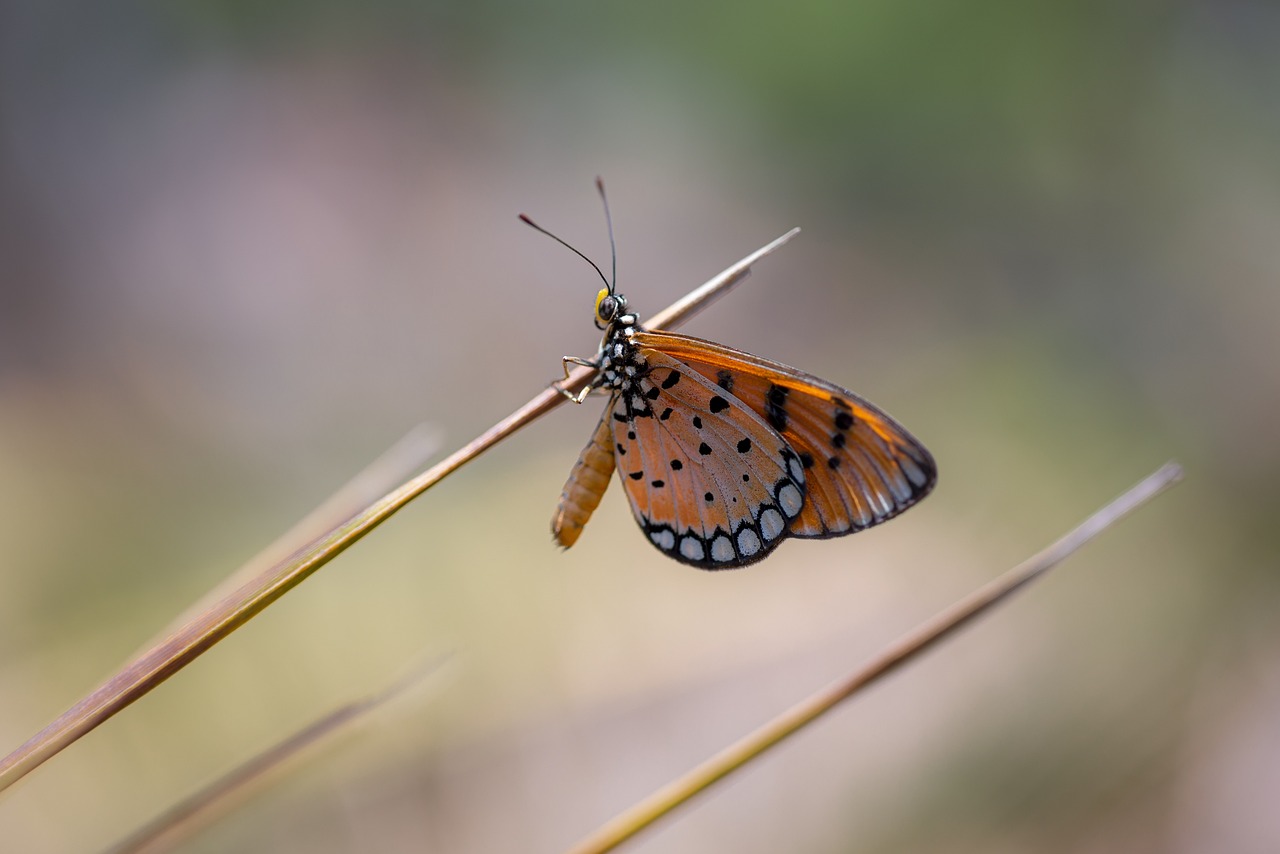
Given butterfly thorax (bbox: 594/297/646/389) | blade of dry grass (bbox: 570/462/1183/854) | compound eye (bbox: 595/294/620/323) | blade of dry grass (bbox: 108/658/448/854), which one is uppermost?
compound eye (bbox: 595/294/620/323)

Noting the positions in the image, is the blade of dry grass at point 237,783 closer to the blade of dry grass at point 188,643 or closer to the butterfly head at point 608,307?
the blade of dry grass at point 188,643

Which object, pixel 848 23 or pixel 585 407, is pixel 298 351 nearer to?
pixel 585 407

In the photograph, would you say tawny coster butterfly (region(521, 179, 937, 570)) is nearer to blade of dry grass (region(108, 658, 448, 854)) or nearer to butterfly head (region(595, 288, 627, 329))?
butterfly head (region(595, 288, 627, 329))

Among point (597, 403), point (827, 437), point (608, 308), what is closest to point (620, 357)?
point (608, 308)

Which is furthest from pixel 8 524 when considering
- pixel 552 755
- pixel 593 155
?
pixel 593 155

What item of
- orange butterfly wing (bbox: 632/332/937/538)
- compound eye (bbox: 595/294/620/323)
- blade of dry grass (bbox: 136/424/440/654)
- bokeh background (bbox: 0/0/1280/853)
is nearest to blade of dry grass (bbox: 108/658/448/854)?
bokeh background (bbox: 0/0/1280/853)

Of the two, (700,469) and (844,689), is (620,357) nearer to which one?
(700,469)

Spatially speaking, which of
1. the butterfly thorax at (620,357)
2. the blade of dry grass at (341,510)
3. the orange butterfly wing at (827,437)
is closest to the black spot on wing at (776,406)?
the orange butterfly wing at (827,437)
